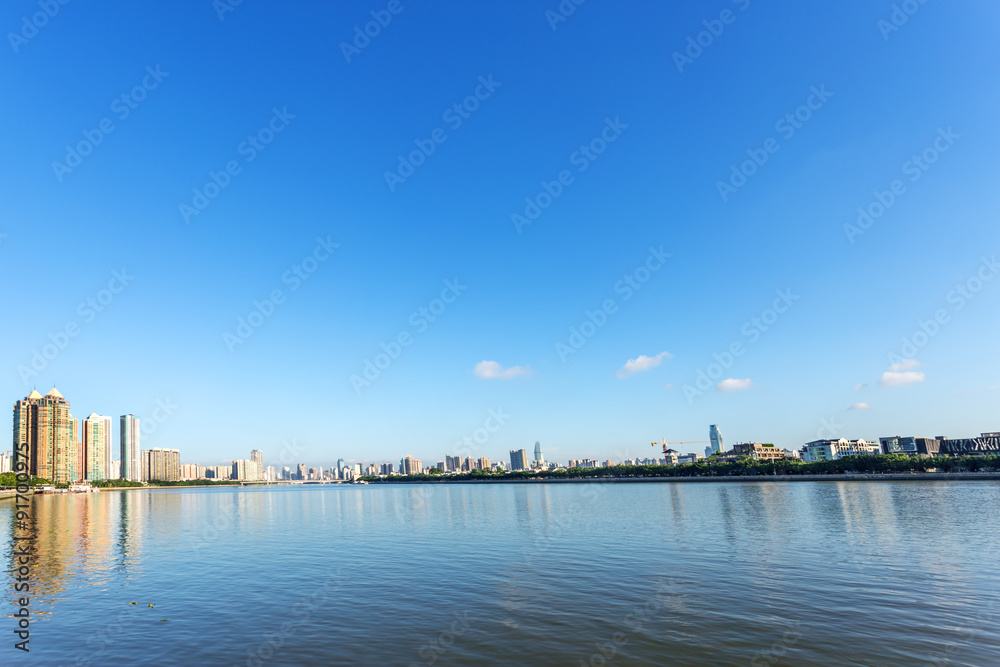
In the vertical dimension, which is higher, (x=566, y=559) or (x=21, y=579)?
(x=21, y=579)

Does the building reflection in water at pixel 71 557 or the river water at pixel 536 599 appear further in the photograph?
the building reflection in water at pixel 71 557

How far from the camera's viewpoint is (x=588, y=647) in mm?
18594

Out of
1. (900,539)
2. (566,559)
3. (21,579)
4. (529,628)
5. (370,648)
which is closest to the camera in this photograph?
(370,648)

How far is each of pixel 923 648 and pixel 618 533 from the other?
31.7 meters

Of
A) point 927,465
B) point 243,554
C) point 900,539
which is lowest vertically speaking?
point 927,465

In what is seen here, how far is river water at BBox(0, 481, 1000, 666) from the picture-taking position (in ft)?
60.2

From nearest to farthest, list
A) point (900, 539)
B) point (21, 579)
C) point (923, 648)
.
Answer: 1. point (923, 648)
2. point (21, 579)
3. point (900, 539)

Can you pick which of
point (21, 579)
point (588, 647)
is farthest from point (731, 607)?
point (21, 579)

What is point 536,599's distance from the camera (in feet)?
82.4

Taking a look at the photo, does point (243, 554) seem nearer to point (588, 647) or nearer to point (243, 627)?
point (243, 627)

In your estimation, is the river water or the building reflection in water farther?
the building reflection in water

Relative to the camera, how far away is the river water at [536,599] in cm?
1834

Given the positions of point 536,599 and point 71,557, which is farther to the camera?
point 71,557

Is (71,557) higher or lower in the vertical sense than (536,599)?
higher
